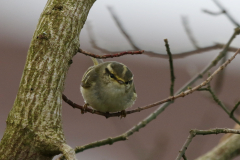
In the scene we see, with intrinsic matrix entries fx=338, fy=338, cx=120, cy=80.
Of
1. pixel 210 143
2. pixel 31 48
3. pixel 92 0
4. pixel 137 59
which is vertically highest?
pixel 137 59

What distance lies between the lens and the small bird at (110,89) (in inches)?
128

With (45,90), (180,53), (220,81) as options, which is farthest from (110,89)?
(45,90)

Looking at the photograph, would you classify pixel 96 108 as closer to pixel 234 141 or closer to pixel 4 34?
pixel 234 141

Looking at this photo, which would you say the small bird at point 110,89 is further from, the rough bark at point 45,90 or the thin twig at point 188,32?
the rough bark at point 45,90

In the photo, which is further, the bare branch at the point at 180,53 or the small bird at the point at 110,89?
the small bird at the point at 110,89

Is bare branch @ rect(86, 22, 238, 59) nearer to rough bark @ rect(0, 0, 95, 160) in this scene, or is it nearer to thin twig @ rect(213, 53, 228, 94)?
thin twig @ rect(213, 53, 228, 94)

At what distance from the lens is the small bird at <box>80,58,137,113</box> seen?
3250 mm

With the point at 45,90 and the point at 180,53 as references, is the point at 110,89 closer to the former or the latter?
the point at 180,53

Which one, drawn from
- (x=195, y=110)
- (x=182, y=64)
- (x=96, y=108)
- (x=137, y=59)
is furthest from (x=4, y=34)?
(x=96, y=108)

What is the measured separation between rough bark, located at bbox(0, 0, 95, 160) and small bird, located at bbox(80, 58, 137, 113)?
1305mm

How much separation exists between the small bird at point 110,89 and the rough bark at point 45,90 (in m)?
1.31

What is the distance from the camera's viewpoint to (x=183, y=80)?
7121 millimetres

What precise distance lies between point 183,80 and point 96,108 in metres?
4.13

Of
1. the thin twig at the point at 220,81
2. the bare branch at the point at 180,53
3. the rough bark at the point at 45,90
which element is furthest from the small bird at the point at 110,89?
the rough bark at the point at 45,90
